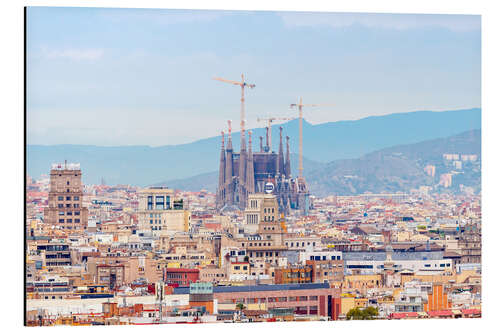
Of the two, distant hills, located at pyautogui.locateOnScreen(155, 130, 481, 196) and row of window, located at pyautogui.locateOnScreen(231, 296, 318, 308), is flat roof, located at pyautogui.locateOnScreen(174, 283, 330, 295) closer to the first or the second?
row of window, located at pyautogui.locateOnScreen(231, 296, 318, 308)

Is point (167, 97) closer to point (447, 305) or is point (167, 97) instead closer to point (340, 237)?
point (447, 305)

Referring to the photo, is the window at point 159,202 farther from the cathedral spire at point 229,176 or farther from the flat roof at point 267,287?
the flat roof at point 267,287

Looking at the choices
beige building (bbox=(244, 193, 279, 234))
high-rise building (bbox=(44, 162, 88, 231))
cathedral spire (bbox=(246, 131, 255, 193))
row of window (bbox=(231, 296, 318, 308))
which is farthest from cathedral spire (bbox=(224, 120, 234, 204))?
row of window (bbox=(231, 296, 318, 308))

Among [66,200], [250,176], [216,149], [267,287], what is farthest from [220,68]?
[250,176]

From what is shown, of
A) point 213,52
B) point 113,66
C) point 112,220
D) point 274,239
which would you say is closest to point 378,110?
point 213,52

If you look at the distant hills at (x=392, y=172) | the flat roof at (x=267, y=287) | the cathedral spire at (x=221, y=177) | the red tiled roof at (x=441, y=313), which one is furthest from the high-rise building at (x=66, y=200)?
the red tiled roof at (x=441, y=313)

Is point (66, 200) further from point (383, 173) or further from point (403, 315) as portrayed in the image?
point (403, 315)
